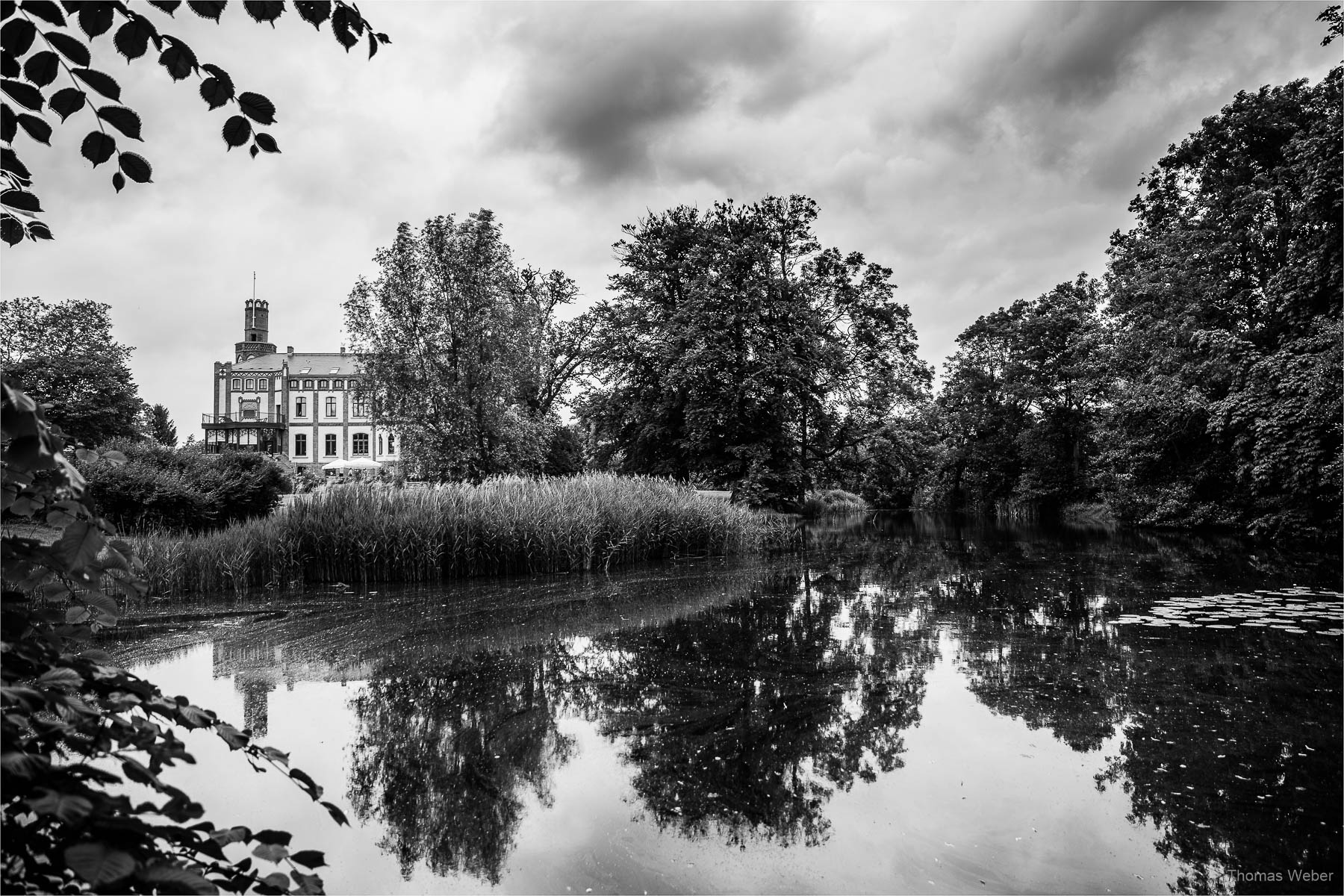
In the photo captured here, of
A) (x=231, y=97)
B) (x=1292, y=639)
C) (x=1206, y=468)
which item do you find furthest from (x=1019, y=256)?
(x=231, y=97)

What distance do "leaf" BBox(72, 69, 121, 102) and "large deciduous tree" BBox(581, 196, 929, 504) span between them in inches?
761

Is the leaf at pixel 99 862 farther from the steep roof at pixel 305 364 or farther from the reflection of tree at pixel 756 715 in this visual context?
the steep roof at pixel 305 364

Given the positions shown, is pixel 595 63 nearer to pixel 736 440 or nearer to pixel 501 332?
pixel 501 332

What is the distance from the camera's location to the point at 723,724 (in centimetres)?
395

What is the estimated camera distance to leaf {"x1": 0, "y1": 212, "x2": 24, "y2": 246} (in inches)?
78.2

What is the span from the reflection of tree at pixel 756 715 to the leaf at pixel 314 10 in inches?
111

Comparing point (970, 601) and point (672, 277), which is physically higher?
point (672, 277)

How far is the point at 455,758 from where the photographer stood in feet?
11.5

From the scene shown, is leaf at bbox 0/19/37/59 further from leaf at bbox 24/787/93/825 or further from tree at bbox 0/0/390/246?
leaf at bbox 24/787/93/825

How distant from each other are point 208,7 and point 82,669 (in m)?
1.32

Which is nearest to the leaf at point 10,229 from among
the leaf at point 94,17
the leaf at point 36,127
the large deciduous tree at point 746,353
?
the leaf at point 36,127

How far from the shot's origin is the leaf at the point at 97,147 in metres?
1.64

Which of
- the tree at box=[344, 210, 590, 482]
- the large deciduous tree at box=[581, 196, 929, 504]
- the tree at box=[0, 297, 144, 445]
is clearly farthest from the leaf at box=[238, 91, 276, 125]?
the tree at box=[0, 297, 144, 445]

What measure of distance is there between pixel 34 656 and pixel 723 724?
10.7ft
